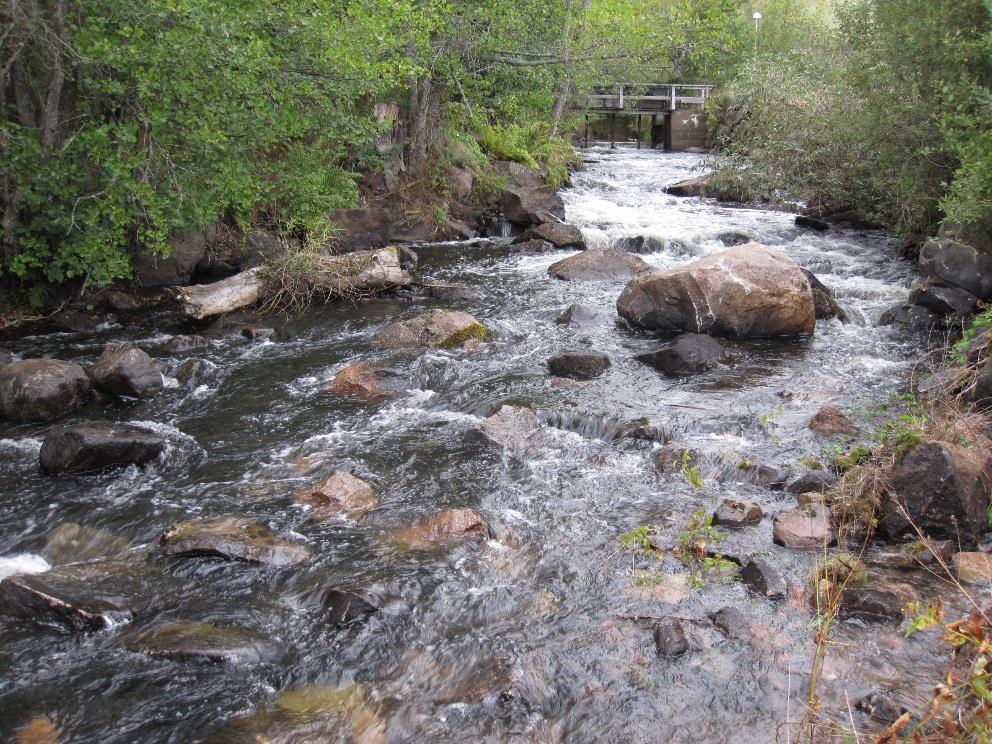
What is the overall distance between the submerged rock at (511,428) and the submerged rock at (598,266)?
21.1ft

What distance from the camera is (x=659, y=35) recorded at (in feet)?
60.6

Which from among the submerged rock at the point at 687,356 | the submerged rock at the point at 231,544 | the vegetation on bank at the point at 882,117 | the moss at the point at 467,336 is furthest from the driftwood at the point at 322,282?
the vegetation on bank at the point at 882,117

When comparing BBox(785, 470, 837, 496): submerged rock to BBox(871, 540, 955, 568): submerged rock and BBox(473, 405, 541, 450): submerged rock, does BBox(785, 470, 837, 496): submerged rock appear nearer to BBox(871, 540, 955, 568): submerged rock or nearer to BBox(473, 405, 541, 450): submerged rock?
BBox(871, 540, 955, 568): submerged rock

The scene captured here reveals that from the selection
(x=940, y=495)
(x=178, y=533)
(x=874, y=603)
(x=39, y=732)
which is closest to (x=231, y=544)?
(x=178, y=533)

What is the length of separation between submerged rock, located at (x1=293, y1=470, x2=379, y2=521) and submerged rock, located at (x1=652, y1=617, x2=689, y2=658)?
2872 millimetres

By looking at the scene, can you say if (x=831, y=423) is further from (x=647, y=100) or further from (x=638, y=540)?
(x=647, y=100)

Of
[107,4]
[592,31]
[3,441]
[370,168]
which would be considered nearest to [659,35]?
[592,31]

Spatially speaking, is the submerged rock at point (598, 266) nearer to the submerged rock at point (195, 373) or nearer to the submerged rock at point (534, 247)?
the submerged rock at point (534, 247)

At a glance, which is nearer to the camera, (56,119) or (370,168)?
(56,119)

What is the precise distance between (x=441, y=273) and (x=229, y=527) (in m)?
9.31

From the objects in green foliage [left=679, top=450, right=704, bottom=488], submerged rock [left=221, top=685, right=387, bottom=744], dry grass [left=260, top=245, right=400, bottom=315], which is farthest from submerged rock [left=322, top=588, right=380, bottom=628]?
dry grass [left=260, top=245, right=400, bottom=315]

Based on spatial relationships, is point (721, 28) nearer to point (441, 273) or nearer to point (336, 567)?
point (441, 273)

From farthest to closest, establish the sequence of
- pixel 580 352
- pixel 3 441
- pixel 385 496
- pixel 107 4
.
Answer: pixel 580 352 → pixel 107 4 → pixel 3 441 → pixel 385 496

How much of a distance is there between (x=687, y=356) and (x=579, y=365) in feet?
4.56
